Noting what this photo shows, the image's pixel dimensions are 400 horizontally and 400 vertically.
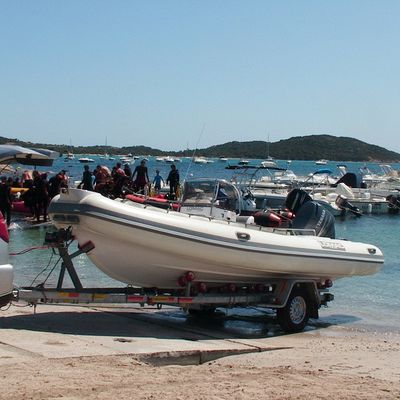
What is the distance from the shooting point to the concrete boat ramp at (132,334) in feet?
25.5

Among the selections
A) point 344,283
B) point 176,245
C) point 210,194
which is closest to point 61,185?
point 344,283

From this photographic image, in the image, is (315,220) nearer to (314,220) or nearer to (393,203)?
(314,220)

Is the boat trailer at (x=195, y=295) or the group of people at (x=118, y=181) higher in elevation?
the group of people at (x=118, y=181)

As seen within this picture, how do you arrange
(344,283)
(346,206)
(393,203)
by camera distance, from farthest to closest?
(393,203) < (346,206) < (344,283)

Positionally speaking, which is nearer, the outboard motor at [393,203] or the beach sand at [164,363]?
the beach sand at [164,363]

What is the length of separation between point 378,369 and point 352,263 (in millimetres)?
3552

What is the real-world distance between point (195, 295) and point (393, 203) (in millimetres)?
36046

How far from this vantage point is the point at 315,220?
1225 cm

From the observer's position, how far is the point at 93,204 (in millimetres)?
9273

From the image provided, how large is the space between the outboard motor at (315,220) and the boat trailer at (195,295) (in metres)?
0.82

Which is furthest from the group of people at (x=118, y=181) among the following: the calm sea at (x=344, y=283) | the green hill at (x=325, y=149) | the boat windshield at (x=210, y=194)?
the green hill at (x=325, y=149)

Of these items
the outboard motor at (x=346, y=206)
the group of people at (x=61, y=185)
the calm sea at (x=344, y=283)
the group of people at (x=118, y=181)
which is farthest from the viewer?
the outboard motor at (x=346, y=206)

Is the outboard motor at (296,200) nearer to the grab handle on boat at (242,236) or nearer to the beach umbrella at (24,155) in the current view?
the grab handle on boat at (242,236)

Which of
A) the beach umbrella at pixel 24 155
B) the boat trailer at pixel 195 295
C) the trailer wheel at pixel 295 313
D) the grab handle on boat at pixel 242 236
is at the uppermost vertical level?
the beach umbrella at pixel 24 155
